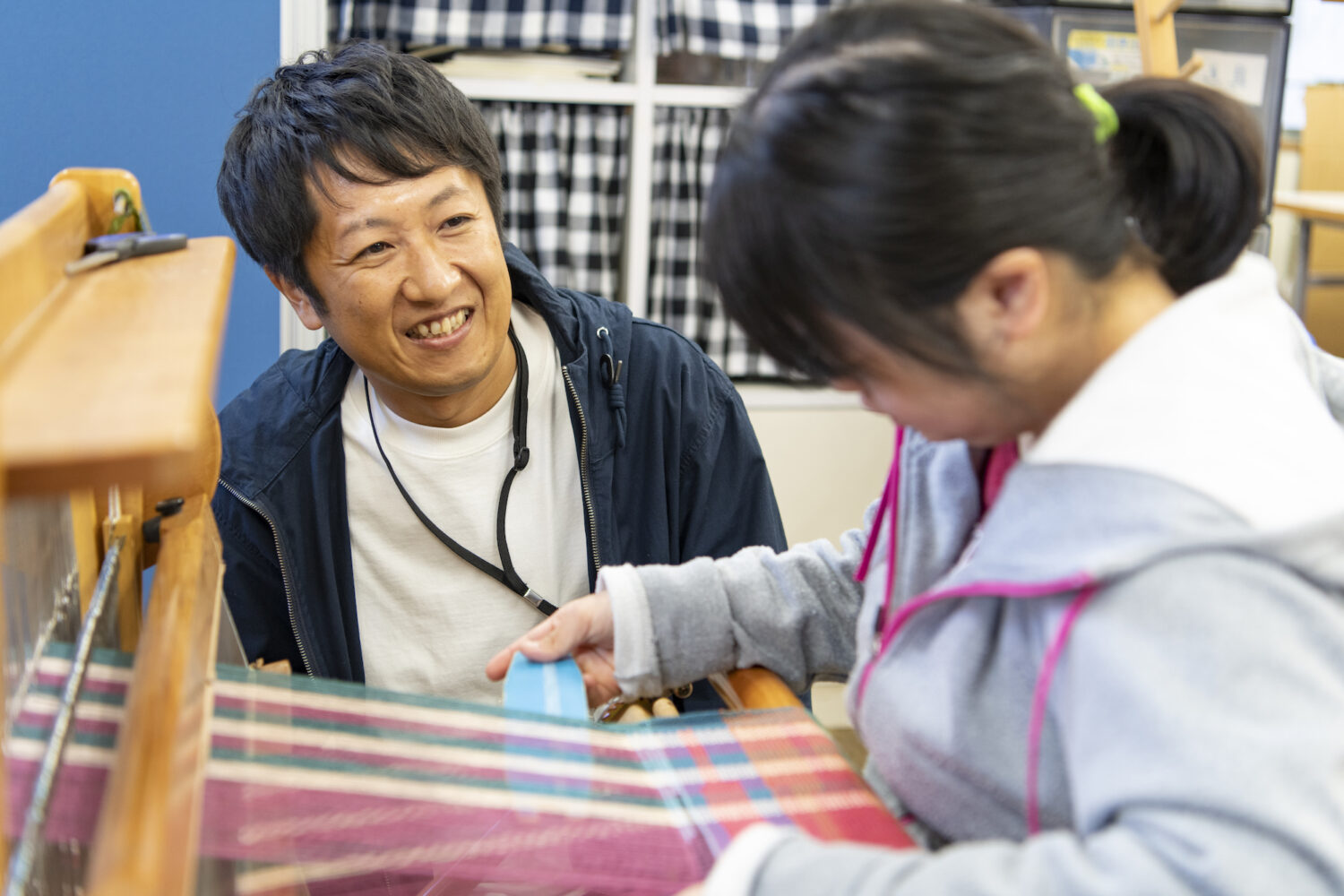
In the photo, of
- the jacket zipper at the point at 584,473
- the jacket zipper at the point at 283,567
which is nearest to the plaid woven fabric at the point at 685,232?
the jacket zipper at the point at 584,473

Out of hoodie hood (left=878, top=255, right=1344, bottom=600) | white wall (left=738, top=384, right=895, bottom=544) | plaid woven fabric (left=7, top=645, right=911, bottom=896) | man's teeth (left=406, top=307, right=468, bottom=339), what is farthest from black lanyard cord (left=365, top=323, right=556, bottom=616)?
white wall (left=738, top=384, right=895, bottom=544)

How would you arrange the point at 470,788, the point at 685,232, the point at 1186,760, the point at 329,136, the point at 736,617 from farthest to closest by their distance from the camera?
1. the point at 685,232
2. the point at 329,136
3. the point at 736,617
4. the point at 470,788
5. the point at 1186,760

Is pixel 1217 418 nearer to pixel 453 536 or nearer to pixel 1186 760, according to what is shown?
pixel 1186 760

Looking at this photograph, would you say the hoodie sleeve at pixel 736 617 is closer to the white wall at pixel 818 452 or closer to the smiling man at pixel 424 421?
the smiling man at pixel 424 421

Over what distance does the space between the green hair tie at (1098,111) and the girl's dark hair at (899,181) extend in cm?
1

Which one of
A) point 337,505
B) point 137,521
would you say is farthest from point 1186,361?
point 337,505

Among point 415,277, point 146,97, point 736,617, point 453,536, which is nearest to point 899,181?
point 736,617

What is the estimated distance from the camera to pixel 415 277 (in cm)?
136

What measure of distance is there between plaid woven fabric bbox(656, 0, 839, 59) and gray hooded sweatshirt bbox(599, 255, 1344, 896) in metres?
1.76

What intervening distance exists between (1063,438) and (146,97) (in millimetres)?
1767

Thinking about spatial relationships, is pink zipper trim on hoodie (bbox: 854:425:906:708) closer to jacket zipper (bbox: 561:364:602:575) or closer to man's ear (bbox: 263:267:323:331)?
jacket zipper (bbox: 561:364:602:575)

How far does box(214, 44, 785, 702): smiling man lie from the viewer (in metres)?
1.36

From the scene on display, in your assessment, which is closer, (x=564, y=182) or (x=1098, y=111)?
(x=1098, y=111)

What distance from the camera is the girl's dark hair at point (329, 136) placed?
4.37 ft
